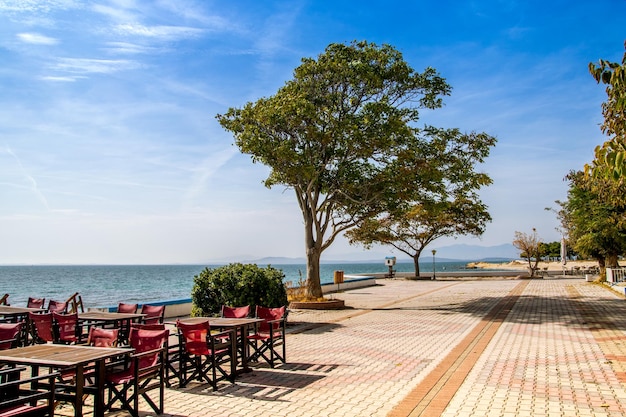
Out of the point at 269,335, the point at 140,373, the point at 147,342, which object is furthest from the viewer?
the point at 269,335

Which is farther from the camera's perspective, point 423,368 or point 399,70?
point 399,70

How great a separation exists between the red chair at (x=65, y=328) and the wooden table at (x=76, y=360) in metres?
2.39

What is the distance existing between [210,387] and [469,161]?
48.9 ft

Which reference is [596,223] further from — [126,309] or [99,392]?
[99,392]

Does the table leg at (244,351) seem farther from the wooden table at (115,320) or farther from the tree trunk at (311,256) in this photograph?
the tree trunk at (311,256)

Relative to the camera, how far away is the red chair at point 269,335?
8.58 metres

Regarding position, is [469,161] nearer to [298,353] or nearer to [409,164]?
[409,164]

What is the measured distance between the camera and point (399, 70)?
1845 centimetres

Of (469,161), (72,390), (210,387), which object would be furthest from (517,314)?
(72,390)

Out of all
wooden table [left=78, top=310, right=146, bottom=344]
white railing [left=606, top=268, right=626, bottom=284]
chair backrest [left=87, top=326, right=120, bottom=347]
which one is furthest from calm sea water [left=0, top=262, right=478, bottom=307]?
white railing [left=606, top=268, right=626, bottom=284]

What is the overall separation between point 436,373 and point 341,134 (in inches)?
428

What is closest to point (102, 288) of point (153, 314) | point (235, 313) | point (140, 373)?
point (153, 314)

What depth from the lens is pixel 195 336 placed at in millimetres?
7289

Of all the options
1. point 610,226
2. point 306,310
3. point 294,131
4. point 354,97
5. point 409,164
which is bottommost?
point 306,310
